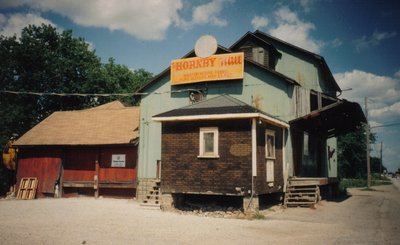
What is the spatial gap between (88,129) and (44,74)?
55.1 feet

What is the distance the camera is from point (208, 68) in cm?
1909

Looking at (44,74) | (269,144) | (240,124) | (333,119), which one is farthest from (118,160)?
(44,74)

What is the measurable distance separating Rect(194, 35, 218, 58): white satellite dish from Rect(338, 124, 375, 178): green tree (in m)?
43.3

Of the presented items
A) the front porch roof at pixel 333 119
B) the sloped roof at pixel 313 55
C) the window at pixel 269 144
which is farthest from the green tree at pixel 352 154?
the window at pixel 269 144

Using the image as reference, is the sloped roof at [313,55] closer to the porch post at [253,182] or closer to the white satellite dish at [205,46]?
the white satellite dish at [205,46]

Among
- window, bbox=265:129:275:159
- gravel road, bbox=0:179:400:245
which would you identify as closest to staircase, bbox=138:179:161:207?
gravel road, bbox=0:179:400:245

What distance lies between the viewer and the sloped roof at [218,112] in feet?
45.5

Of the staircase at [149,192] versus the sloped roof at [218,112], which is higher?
the sloped roof at [218,112]

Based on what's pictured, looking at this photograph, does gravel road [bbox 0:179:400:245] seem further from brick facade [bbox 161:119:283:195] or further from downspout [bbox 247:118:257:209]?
brick facade [bbox 161:119:283:195]

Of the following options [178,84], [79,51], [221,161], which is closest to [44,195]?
[178,84]

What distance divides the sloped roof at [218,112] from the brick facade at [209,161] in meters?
0.40

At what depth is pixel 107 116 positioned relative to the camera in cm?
2517

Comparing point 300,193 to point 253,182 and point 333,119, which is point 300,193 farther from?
point 333,119

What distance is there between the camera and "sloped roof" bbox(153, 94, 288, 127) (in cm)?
1388
